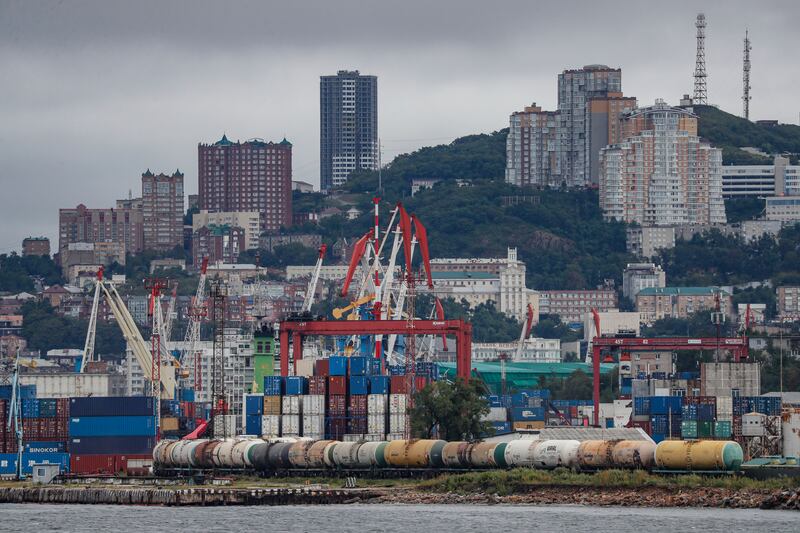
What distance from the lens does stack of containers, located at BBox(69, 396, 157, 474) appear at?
4577 inches

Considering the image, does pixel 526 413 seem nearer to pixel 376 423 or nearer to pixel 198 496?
pixel 376 423

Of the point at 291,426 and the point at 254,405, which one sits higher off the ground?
the point at 254,405

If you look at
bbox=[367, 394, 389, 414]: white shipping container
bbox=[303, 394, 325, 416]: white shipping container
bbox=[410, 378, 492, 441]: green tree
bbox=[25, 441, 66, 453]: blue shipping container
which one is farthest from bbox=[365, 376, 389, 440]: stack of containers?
bbox=[25, 441, 66, 453]: blue shipping container

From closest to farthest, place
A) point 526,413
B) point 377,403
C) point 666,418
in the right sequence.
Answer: point 377,403 → point 666,418 → point 526,413

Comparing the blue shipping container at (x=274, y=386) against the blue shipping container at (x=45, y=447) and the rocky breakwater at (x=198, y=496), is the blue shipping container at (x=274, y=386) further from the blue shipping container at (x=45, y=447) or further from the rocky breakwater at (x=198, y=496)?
the rocky breakwater at (x=198, y=496)

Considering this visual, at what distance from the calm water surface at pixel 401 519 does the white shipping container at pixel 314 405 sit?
20.2 metres

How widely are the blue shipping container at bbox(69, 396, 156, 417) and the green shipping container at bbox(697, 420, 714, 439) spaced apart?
28.7 meters

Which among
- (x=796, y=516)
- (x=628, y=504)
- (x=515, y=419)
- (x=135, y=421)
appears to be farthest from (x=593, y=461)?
(x=515, y=419)

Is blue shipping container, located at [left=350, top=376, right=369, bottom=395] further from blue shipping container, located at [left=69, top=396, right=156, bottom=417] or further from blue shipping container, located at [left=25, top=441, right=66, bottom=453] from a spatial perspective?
blue shipping container, located at [left=25, top=441, right=66, bottom=453]

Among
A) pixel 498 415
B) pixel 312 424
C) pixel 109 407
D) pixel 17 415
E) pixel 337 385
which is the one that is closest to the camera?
pixel 109 407

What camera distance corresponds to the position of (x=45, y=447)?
11881 cm

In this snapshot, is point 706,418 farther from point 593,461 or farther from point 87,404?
point 87,404

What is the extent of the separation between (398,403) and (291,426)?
5656 millimetres

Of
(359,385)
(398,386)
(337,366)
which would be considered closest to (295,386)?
(337,366)
